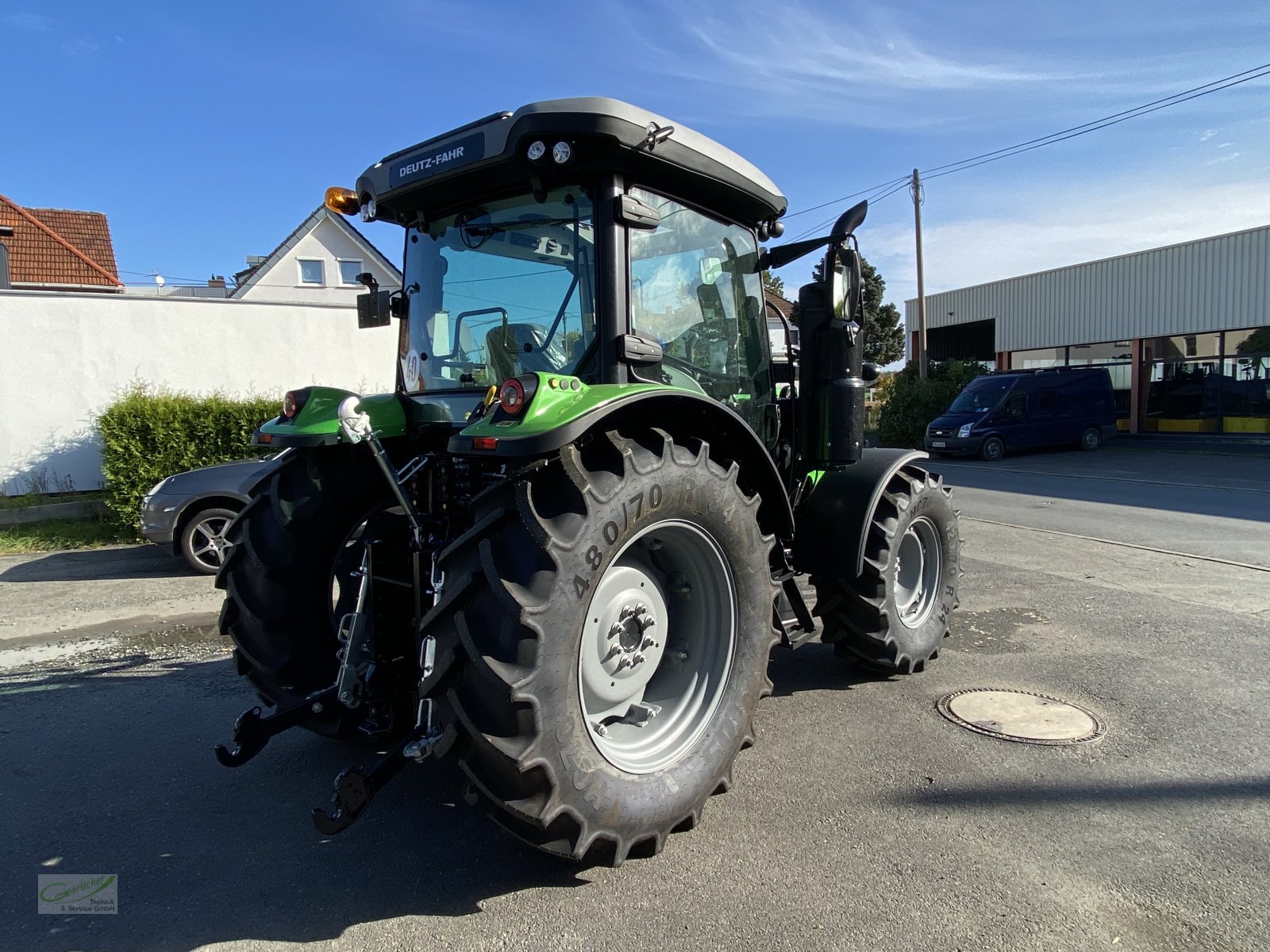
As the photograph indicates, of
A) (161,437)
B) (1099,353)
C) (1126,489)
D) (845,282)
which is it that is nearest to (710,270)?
(845,282)

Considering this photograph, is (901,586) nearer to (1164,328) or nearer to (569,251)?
(569,251)

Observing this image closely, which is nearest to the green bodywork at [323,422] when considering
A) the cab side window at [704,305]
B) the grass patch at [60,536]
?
the cab side window at [704,305]

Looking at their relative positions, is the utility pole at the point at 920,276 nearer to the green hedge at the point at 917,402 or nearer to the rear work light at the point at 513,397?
the green hedge at the point at 917,402

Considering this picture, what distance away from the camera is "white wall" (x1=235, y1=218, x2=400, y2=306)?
29.4 meters

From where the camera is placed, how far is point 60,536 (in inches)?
362

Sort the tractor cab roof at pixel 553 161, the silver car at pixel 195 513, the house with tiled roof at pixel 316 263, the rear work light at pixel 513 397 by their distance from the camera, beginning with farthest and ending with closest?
the house with tiled roof at pixel 316 263 → the silver car at pixel 195 513 → the tractor cab roof at pixel 553 161 → the rear work light at pixel 513 397

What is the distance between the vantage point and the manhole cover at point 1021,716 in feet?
12.0

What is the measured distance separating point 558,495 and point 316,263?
31.0m

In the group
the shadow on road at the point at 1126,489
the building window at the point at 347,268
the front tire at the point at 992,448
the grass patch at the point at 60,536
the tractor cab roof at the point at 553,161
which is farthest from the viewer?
the building window at the point at 347,268

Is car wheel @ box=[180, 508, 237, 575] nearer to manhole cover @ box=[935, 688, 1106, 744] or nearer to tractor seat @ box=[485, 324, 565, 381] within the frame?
tractor seat @ box=[485, 324, 565, 381]

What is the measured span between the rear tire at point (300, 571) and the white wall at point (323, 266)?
2809cm

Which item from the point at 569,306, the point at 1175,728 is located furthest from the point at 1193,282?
the point at 569,306

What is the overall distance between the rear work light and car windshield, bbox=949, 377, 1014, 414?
64.5 feet

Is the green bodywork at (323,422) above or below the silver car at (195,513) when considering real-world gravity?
above
